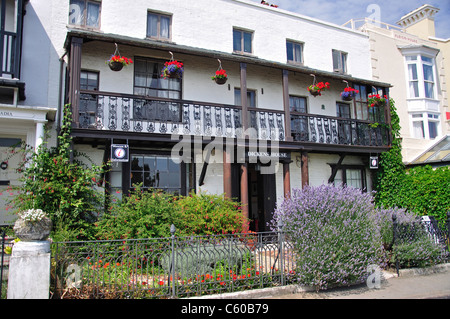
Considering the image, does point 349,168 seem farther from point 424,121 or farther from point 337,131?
point 424,121

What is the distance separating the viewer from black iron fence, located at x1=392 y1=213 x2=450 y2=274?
8500 millimetres

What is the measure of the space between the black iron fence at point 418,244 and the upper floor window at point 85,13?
1079cm

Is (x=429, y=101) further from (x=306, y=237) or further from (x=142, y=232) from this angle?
(x=142, y=232)

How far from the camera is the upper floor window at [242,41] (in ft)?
44.7

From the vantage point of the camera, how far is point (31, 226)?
17.9 feet

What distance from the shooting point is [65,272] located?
5.98 metres

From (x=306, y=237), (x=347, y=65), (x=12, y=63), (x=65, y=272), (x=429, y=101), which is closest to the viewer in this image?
(x=65, y=272)

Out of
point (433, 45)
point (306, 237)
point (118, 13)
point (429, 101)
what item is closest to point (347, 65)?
point (429, 101)

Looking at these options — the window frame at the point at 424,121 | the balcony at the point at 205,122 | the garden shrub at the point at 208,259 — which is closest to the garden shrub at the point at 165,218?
the garden shrub at the point at 208,259

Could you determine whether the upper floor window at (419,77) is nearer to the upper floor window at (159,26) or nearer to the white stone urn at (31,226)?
the upper floor window at (159,26)

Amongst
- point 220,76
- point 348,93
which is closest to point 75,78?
point 220,76

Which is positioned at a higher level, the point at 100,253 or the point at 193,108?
the point at 193,108
